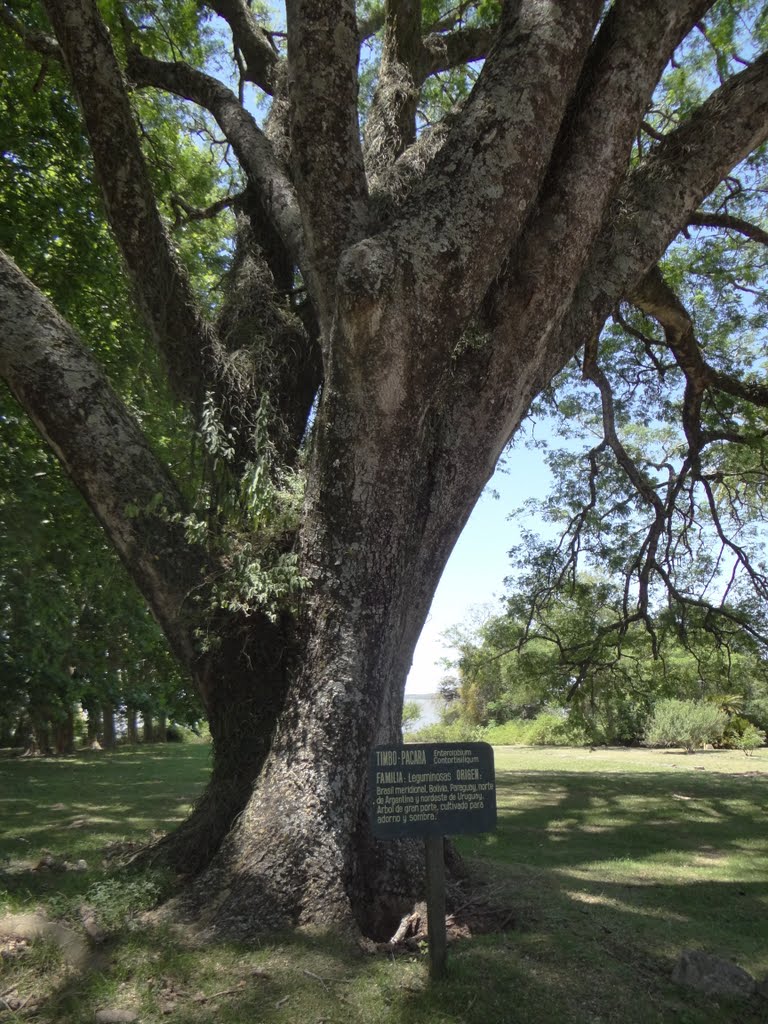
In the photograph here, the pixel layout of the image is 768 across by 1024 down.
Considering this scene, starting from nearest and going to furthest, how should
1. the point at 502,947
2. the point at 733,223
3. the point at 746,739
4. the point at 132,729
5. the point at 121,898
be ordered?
1. the point at 502,947
2. the point at 121,898
3. the point at 733,223
4. the point at 746,739
5. the point at 132,729

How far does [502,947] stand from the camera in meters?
4.02

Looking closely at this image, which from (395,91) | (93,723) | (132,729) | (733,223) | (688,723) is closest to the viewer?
(395,91)

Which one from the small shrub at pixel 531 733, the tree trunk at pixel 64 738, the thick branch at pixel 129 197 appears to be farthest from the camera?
the small shrub at pixel 531 733

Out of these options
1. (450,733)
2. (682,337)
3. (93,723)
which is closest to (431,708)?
(450,733)

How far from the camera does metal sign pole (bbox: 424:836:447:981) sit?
3648 mm

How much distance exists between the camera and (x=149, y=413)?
30.7 feet

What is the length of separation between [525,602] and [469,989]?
8.86m

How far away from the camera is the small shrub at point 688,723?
20906 millimetres

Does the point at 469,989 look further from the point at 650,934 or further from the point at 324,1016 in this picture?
the point at 650,934

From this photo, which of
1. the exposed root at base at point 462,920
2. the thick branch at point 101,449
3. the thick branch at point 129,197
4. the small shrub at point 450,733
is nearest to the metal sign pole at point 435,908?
the exposed root at base at point 462,920

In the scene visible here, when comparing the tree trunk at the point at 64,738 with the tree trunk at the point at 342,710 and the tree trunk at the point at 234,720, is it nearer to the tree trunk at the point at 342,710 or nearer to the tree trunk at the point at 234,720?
the tree trunk at the point at 234,720

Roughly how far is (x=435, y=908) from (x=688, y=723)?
19.6 metres

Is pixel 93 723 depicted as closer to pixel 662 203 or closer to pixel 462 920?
pixel 462 920

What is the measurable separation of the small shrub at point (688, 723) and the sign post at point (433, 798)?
61.2 feet
